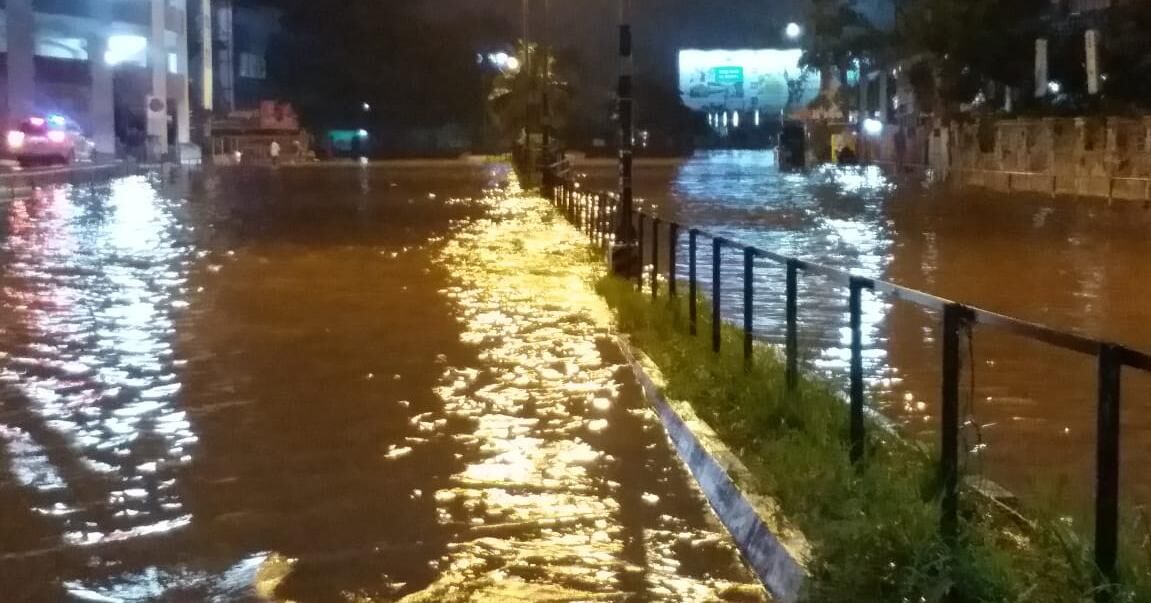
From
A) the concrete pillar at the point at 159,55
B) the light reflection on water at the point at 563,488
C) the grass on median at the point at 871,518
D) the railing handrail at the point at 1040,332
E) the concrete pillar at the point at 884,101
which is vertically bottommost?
the light reflection on water at the point at 563,488

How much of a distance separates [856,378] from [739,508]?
89 cm

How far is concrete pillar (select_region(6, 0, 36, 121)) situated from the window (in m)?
45.1

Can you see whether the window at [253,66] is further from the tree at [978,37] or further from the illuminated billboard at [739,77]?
the tree at [978,37]

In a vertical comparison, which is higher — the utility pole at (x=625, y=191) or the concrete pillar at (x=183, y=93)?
the concrete pillar at (x=183, y=93)

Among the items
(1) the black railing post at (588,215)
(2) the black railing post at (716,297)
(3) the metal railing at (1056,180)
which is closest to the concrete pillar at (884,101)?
(3) the metal railing at (1056,180)

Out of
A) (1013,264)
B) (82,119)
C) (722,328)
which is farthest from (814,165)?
(722,328)

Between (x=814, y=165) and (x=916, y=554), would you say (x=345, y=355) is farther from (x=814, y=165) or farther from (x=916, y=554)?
(x=814, y=165)

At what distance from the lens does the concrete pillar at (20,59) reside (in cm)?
7338

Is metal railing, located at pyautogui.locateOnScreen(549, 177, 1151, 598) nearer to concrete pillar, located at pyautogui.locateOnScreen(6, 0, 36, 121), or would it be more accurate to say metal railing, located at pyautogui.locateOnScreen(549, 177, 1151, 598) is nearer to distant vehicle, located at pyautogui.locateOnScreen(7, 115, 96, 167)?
distant vehicle, located at pyautogui.locateOnScreen(7, 115, 96, 167)

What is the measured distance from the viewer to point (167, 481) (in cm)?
859

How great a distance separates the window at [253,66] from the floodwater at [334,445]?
103 metres

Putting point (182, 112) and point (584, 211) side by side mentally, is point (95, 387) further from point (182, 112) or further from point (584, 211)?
point (182, 112)

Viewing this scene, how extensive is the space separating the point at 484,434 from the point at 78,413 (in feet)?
9.45

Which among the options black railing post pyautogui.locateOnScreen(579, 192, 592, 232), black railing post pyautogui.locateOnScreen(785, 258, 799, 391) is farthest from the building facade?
black railing post pyautogui.locateOnScreen(785, 258, 799, 391)
